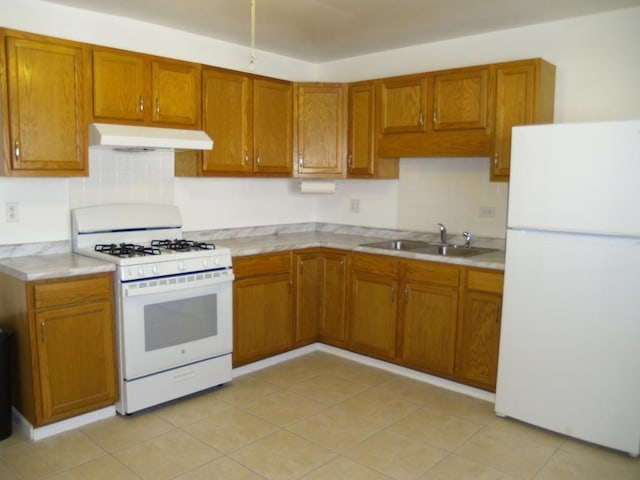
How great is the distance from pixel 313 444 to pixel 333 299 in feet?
4.92

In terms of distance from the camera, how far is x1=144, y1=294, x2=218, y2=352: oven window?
3.08 m

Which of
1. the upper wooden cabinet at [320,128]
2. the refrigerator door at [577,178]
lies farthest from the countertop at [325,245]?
the upper wooden cabinet at [320,128]

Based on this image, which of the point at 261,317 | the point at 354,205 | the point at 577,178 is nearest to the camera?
the point at 577,178

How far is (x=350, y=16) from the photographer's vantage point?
346 cm

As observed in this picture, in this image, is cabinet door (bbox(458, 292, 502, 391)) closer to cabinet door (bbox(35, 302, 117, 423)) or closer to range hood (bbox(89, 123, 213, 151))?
range hood (bbox(89, 123, 213, 151))

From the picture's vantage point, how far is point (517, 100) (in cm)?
330

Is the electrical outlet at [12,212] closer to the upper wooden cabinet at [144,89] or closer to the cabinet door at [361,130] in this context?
the upper wooden cabinet at [144,89]

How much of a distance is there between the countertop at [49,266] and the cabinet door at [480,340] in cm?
219

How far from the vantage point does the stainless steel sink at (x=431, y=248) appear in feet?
12.6

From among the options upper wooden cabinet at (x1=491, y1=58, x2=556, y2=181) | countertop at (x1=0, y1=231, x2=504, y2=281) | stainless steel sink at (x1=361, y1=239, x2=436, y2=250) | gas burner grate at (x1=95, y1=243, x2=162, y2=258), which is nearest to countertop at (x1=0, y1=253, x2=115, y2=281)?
countertop at (x1=0, y1=231, x2=504, y2=281)

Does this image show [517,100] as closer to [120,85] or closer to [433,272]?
[433,272]

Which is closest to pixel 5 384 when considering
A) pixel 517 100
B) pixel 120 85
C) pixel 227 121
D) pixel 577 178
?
pixel 120 85

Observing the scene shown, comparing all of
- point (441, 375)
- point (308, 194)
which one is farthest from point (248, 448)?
point (308, 194)

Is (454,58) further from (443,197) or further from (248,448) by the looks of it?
(248,448)
